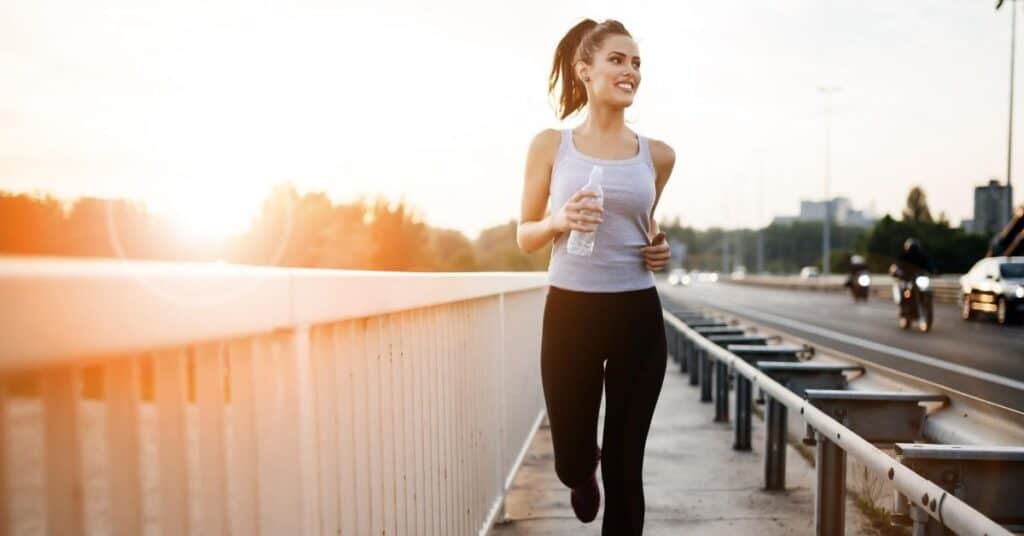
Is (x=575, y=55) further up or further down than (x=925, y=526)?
further up

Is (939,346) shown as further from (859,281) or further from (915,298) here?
(859,281)

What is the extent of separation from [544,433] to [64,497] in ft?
20.8

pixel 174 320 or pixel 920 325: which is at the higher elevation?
pixel 174 320

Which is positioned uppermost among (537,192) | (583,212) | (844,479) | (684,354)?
(537,192)

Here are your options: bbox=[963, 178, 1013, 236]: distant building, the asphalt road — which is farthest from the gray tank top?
bbox=[963, 178, 1013, 236]: distant building

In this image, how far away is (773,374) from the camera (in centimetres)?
527

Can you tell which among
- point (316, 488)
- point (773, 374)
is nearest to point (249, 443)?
point (316, 488)

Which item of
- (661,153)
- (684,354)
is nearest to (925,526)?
(661,153)

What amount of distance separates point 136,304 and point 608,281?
2251 millimetres

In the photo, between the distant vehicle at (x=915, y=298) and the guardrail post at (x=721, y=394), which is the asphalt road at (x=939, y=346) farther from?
the guardrail post at (x=721, y=394)

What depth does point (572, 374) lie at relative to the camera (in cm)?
319

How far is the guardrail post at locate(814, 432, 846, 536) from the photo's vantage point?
340cm

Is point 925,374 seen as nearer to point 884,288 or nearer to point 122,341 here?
point 122,341

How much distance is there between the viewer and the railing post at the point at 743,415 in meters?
5.84
